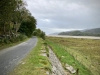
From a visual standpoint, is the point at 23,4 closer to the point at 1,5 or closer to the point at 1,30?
the point at 1,30

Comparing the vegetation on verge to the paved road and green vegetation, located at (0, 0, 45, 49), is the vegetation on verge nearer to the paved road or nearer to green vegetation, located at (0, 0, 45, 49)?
green vegetation, located at (0, 0, 45, 49)

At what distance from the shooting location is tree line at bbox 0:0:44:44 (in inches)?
832

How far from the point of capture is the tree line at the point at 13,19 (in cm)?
2112

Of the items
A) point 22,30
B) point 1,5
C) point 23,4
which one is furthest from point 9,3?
point 22,30

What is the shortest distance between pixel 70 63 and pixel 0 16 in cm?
1164

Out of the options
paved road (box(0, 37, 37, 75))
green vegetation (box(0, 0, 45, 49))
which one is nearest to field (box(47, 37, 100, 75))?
paved road (box(0, 37, 37, 75))

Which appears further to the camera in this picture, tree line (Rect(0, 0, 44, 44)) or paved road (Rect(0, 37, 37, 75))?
tree line (Rect(0, 0, 44, 44))

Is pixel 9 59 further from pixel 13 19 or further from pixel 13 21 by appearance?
pixel 13 21

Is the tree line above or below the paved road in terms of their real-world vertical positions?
above

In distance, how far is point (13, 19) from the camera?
3753 cm

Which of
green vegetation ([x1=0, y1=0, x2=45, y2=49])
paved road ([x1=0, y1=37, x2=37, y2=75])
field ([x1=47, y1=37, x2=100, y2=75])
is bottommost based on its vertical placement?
field ([x1=47, y1=37, x2=100, y2=75])

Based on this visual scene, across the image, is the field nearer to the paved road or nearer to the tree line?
the paved road

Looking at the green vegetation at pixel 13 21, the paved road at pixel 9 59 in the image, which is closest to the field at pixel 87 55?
the paved road at pixel 9 59

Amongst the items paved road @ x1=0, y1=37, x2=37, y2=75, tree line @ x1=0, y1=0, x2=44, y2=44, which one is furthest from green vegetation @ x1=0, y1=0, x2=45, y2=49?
paved road @ x1=0, y1=37, x2=37, y2=75
